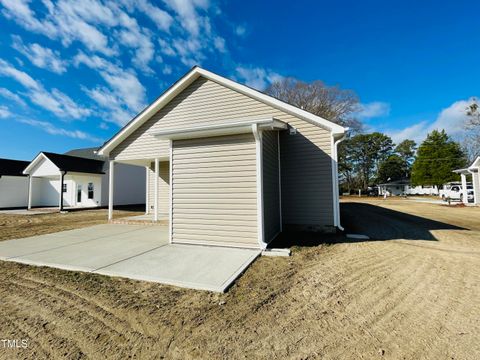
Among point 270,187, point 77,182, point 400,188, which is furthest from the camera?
point 400,188

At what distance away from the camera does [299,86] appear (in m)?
25.4

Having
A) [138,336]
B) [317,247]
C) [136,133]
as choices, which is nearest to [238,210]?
[317,247]

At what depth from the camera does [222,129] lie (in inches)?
216

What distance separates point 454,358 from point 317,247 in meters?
3.79

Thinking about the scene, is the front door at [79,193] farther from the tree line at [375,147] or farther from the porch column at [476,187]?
the porch column at [476,187]

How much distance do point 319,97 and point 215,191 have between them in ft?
78.5

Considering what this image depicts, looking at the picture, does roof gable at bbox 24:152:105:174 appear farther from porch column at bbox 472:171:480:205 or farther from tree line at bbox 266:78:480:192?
porch column at bbox 472:171:480:205

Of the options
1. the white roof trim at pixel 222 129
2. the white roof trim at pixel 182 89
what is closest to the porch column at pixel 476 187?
the white roof trim at pixel 182 89

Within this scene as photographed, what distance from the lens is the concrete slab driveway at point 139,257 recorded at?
12.6 feet

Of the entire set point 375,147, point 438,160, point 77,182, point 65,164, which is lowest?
point 77,182

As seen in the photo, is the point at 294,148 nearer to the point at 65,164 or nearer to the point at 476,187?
the point at 65,164

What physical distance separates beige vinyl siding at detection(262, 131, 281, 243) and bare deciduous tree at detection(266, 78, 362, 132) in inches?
799

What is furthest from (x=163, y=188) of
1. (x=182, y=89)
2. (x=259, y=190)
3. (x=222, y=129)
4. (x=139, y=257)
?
(x=259, y=190)

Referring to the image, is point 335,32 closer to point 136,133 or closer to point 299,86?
point 136,133
